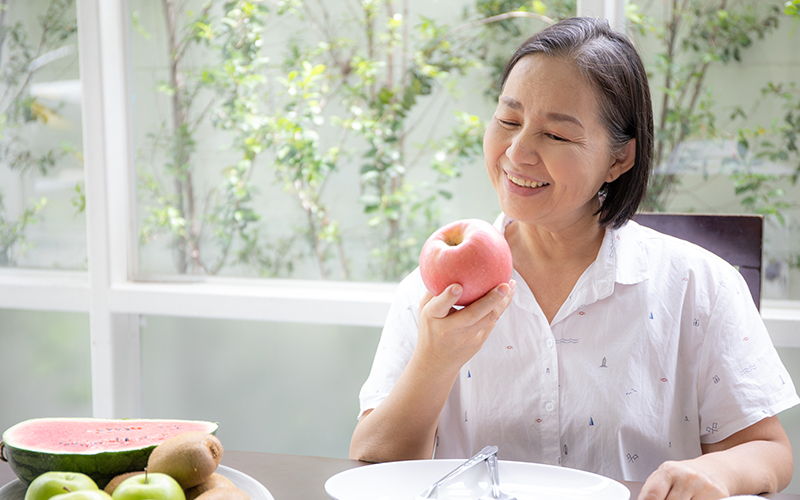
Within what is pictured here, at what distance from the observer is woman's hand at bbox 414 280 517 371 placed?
969 mm

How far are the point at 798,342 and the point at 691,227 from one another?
0.61 meters

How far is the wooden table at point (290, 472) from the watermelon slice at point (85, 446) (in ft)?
0.28

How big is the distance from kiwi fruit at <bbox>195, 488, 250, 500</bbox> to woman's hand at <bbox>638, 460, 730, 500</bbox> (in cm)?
51

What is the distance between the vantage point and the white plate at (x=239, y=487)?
30.3 inches

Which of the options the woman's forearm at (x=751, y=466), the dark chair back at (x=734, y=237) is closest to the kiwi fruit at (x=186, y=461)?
the woman's forearm at (x=751, y=466)

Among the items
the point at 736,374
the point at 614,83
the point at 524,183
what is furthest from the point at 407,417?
the point at 614,83

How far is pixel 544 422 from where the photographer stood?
1132 millimetres

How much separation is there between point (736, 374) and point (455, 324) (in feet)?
1.68

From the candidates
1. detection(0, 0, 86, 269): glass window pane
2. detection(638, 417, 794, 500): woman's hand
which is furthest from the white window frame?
detection(638, 417, 794, 500): woman's hand

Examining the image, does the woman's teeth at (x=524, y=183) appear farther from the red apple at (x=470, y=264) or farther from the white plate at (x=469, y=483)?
the white plate at (x=469, y=483)

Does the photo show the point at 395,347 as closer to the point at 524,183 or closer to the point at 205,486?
the point at 524,183

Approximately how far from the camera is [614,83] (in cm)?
111

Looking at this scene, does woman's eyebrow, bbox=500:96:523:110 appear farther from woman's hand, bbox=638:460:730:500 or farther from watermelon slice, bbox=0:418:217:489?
watermelon slice, bbox=0:418:217:489

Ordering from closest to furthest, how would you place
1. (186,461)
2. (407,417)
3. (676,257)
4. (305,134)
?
(186,461), (407,417), (676,257), (305,134)
